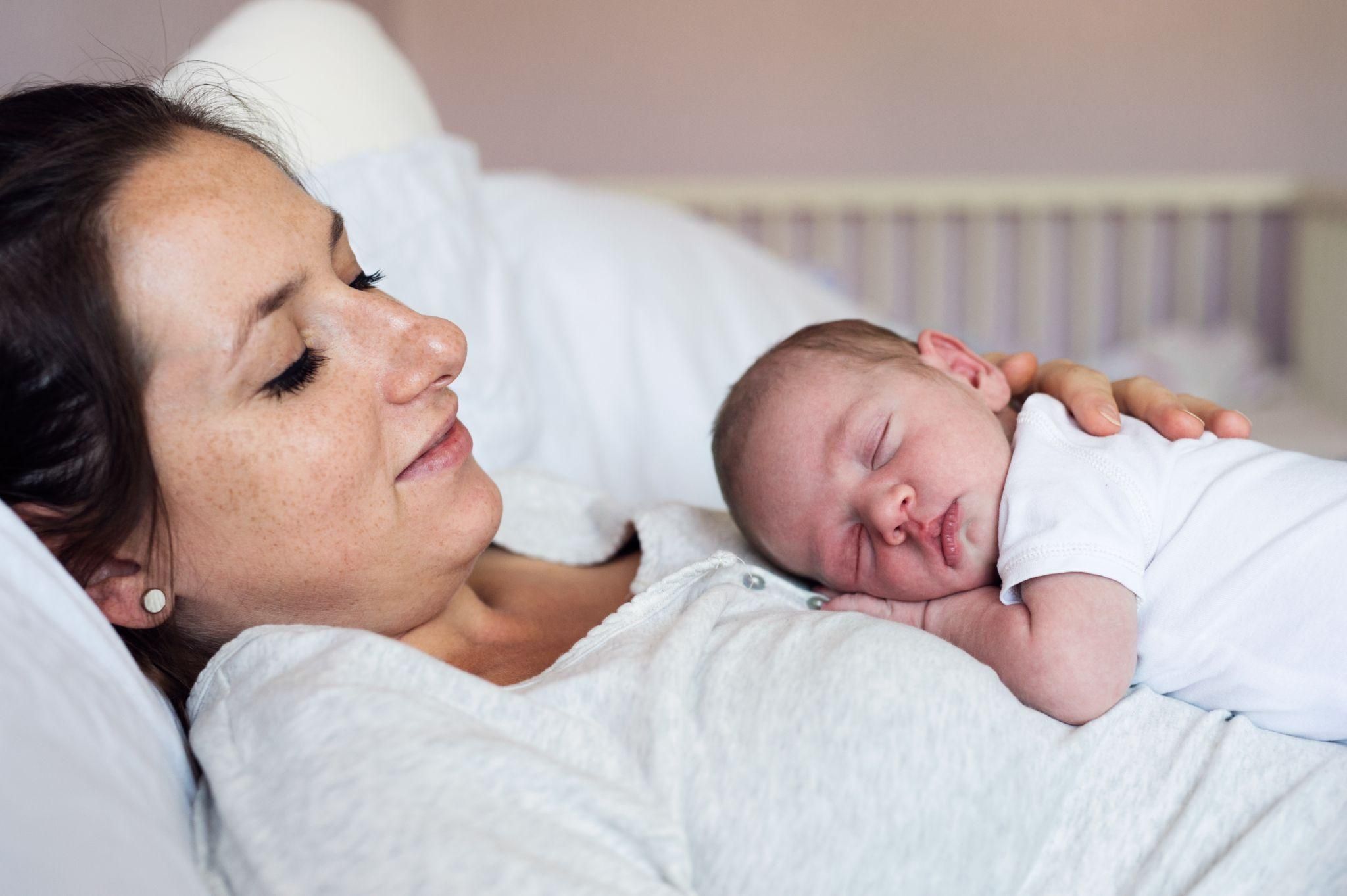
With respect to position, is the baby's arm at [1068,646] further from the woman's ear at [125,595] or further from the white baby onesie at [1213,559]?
the woman's ear at [125,595]

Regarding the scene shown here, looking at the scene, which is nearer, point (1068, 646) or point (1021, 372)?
point (1068, 646)

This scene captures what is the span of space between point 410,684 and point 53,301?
0.34 m

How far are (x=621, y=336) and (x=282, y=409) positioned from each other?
874 mm

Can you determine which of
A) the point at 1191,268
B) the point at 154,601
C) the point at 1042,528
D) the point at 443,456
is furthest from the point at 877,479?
the point at 1191,268

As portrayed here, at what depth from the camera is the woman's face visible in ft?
2.44

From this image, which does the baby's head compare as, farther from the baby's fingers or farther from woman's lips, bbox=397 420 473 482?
woman's lips, bbox=397 420 473 482

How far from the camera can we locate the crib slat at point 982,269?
2.88 meters

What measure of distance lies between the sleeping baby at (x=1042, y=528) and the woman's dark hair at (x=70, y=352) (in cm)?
52

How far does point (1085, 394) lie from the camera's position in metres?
0.99

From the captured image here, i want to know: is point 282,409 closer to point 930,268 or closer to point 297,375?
point 297,375

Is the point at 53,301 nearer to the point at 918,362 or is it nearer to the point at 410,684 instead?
the point at 410,684

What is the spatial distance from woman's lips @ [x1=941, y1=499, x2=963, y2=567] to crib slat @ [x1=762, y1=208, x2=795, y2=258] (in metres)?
2.14

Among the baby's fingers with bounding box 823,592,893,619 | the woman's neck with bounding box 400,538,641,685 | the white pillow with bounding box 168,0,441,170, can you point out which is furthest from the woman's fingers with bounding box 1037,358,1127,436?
the white pillow with bounding box 168,0,441,170

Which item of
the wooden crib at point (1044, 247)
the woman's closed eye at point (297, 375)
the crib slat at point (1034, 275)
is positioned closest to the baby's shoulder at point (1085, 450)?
the woman's closed eye at point (297, 375)
